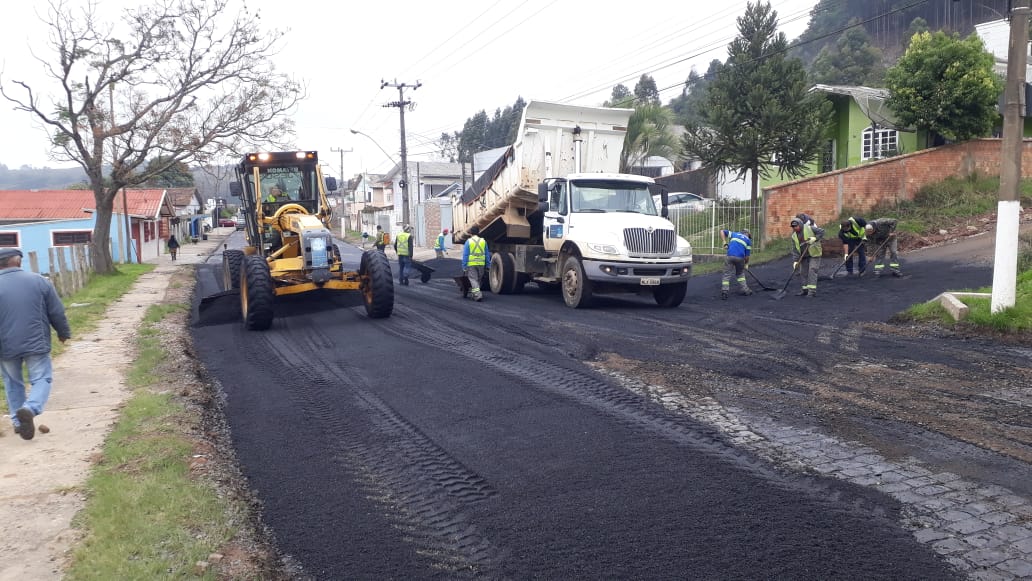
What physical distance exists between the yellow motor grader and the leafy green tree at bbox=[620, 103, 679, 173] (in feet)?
69.5

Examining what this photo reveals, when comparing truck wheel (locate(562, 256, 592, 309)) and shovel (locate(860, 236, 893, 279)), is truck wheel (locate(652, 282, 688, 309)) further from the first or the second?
shovel (locate(860, 236, 893, 279))

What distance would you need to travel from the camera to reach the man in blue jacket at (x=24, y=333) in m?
6.91

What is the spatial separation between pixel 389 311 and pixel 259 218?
326 cm

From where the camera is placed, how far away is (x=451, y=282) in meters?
22.8

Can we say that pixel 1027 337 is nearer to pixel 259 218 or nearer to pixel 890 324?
pixel 890 324

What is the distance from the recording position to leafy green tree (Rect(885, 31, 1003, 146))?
20.5 metres

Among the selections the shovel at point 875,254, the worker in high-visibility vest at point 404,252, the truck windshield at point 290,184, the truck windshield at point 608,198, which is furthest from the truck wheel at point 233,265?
the shovel at point 875,254

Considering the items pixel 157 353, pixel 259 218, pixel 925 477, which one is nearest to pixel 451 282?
pixel 259 218

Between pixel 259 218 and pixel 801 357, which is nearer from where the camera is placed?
pixel 801 357

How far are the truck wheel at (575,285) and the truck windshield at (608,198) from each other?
3.49 ft

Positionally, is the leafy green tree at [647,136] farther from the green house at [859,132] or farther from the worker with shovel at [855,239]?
the worker with shovel at [855,239]

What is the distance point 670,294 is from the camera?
1483 cm

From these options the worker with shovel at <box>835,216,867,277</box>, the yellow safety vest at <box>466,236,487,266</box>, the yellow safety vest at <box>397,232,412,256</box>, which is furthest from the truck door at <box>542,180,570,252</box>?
the yellow safety vest at <box>397,232,412,256</box>

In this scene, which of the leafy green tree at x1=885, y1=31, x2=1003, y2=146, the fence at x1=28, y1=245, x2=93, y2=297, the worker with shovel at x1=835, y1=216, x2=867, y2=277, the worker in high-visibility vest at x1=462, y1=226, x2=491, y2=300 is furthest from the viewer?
the fence at x1=28, y1=245, x2=93, y2=297
